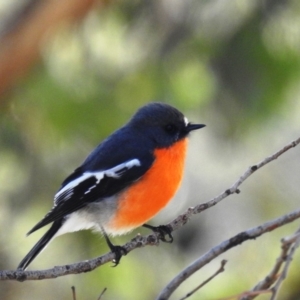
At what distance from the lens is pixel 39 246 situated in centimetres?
366

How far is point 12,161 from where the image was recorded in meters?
5.16

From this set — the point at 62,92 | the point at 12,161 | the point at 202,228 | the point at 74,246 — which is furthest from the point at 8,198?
the point at 202,228

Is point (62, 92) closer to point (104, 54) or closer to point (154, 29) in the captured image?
point (104, 54)

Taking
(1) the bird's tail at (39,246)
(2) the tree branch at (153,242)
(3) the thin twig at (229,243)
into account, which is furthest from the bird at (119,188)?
(3) the thin twig at (229,243)

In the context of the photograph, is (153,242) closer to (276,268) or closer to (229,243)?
(229,243)

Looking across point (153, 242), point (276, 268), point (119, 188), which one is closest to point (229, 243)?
point (276, 268)

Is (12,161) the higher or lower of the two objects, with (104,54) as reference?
lower

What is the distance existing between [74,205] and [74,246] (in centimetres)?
140

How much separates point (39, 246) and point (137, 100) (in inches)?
69.5

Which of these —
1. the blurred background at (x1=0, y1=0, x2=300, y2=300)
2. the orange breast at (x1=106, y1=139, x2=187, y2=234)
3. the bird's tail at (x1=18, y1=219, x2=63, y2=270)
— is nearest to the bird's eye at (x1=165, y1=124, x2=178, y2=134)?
the orange breast at (x1=106, y1=139, x2=187, y2=234)

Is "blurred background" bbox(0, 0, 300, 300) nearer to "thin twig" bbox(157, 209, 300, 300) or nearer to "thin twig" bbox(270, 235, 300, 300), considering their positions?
"thin twig" bbox(157, 209, 300, 300)

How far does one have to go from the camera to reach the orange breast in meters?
3.79

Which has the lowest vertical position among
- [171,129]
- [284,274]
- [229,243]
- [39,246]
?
[284,274]

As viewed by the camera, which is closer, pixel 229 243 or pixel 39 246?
pixel 229 243
